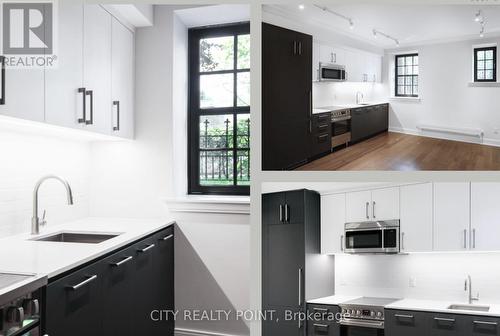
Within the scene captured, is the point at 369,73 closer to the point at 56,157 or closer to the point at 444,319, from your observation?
the point at 444,319

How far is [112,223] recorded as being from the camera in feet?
9.15

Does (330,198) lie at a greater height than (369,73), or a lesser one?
lesser

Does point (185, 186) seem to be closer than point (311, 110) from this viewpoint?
No

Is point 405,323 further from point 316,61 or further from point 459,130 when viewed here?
point 316,61

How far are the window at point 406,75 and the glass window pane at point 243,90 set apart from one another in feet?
6.35

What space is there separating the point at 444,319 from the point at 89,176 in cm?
241


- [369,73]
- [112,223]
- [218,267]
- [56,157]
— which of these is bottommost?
[218,267]

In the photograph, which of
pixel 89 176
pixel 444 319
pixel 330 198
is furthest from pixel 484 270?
pixel 89 176

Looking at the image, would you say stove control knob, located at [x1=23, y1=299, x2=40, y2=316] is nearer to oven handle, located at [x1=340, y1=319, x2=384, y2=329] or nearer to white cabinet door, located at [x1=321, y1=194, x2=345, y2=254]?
white cabinet door, located at [x1=321, y1=194, x2=345, y2=254]

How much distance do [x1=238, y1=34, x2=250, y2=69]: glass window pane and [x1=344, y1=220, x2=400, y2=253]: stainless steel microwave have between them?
4.40 feet

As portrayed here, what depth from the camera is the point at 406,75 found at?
1.15m

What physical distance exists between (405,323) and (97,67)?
2292mm

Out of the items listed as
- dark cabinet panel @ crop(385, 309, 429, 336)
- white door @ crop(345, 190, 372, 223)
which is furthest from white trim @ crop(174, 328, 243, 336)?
white door @ crop(345, 190, 372, 223)

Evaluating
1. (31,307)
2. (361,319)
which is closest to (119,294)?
(31,307)
